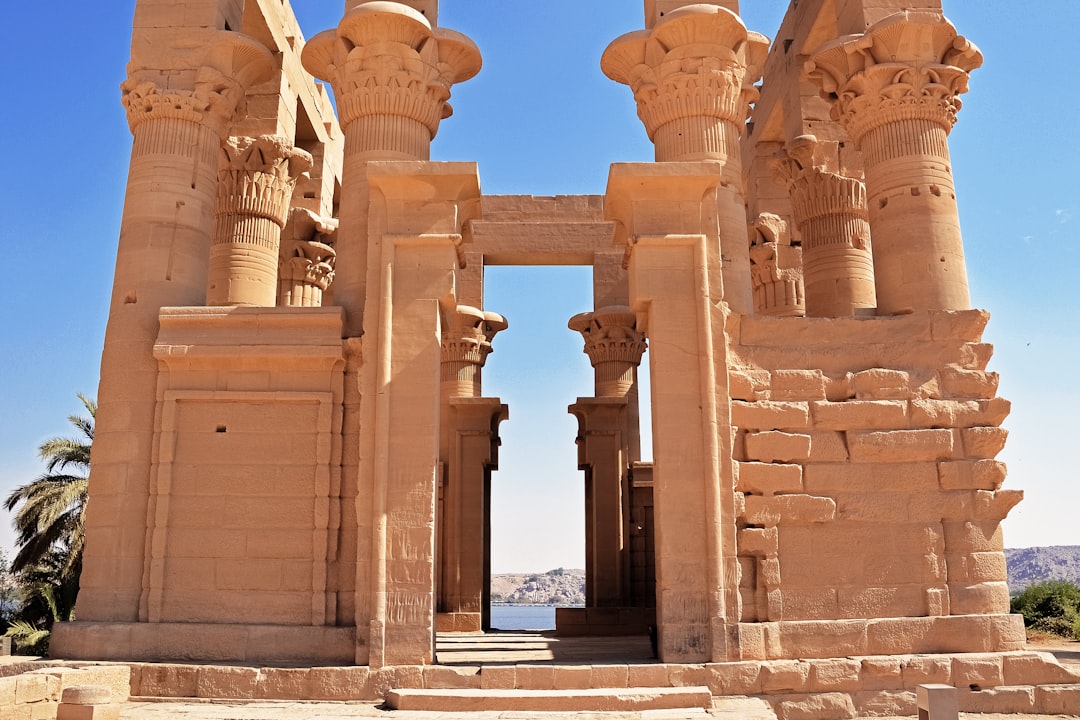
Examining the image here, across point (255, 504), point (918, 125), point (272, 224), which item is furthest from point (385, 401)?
point (918, 125)

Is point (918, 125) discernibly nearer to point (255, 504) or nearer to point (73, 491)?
point (255, 504)

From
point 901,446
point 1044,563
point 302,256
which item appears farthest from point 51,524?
point 1044,563

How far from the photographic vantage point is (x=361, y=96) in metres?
12.1

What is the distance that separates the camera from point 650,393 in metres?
10.4

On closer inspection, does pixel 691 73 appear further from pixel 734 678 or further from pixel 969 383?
pixel 734 678

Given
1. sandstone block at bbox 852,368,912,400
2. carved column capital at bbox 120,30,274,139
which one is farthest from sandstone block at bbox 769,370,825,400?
carved column capital at bbox 120,30,274,139

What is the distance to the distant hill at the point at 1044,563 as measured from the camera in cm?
10812

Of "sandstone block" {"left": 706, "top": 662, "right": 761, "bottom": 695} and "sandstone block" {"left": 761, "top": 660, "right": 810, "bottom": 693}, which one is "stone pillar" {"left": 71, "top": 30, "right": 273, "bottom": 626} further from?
"sandstone block" {"left": 761, "top": 660, "right": 810, "bottom": 693}

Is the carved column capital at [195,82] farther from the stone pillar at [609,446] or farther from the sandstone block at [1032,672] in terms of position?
the sandstone block at [1032,672]

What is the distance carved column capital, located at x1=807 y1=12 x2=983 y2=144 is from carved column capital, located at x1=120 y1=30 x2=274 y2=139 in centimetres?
828

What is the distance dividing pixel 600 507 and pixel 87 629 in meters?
10.8

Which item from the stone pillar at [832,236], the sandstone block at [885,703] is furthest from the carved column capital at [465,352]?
the sandstone block at [885,703]

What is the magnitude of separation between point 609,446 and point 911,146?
916cm

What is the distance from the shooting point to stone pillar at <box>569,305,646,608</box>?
716 inches
